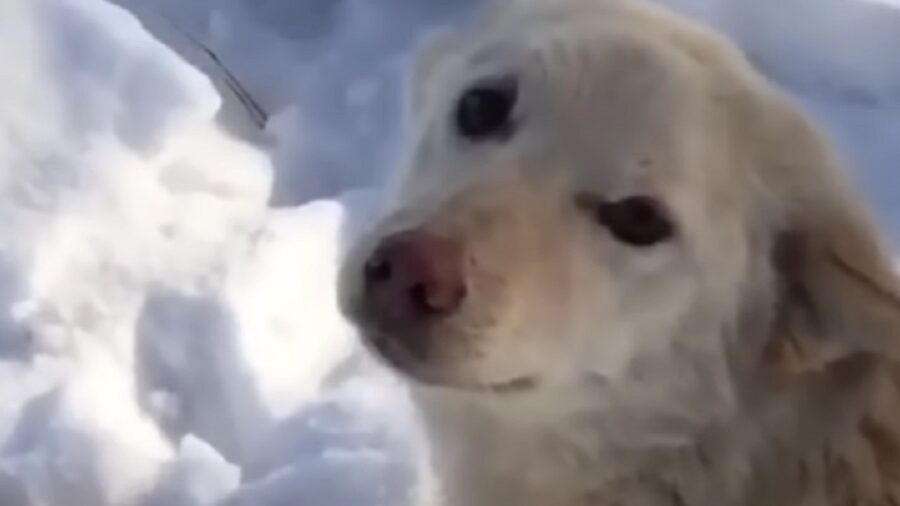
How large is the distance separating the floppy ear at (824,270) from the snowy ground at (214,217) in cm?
59

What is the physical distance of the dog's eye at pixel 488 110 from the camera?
4.64 feet

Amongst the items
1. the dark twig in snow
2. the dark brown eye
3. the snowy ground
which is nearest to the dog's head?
the dark brown eye

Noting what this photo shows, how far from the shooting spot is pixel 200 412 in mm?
2000

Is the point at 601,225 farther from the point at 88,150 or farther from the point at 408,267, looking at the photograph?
the point at 88,150

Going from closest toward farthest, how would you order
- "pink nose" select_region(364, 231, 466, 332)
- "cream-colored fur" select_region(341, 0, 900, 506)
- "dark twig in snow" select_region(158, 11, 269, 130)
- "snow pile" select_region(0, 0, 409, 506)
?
"pink nose" select_region(364, 231, 466, 332), "cream-colored fur" select_region(341, 0, 900, 506), "snow pile" select_region(0, 0, 409, 506), "dark twig in snow" select_region(158, 11, 269, 130)

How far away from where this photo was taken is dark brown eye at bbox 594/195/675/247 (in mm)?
1357

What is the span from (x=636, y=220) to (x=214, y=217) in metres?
1.01

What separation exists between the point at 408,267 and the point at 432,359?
0.10 m

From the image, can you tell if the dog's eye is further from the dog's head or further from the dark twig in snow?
the dark twig in snow

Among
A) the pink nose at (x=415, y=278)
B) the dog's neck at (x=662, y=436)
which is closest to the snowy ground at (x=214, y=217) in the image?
the dog's neck at (x=662, y=436)

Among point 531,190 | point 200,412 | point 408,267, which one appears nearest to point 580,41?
point 531,190

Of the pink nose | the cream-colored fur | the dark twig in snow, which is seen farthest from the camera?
the dark twig in snow

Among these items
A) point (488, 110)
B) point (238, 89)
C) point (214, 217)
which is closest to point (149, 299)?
point (214, 217)

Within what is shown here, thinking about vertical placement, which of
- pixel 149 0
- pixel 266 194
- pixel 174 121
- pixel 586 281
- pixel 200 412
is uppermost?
pixel 149 0
